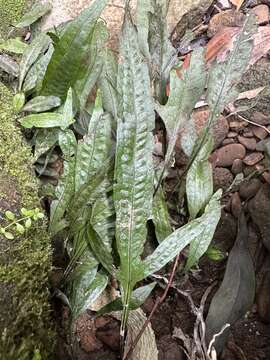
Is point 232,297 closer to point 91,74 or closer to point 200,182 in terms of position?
point 200,182

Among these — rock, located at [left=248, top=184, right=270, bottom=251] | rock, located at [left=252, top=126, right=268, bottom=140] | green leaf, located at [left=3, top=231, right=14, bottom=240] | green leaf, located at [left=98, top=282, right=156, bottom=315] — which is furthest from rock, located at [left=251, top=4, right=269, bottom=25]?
green leaf, located at [left=3, top=231, right=14, bottom=240]

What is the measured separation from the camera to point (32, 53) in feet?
4.99

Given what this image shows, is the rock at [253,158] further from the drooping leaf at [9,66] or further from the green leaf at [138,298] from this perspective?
the drooping leaf at [9,66]

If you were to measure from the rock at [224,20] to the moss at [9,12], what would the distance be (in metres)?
0.62

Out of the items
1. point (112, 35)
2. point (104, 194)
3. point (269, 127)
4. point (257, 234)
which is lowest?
point (257, 234)

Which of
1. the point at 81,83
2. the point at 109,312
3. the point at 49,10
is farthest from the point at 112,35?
the point at 109,312

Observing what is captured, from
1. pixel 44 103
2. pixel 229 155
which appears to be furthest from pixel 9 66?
pixel 229 155

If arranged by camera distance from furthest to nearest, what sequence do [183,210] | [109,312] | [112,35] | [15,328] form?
[112,35] < [183,210] < [109,312] < [15,328]

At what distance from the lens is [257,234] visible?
57.2 inches

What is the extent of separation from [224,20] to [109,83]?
53cm

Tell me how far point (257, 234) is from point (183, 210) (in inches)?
8.6

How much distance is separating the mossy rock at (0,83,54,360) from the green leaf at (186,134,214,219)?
0.37 metres

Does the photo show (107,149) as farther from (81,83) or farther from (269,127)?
(269,127)

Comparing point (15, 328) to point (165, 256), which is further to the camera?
point (165, 256)
